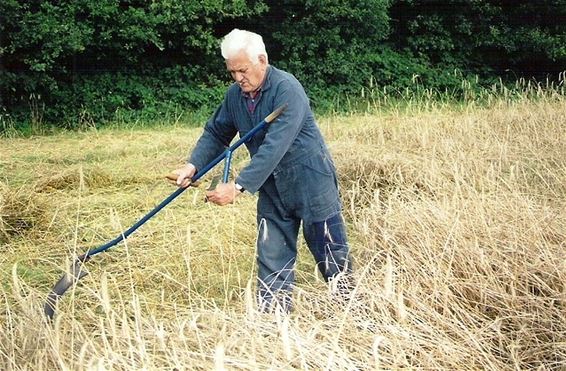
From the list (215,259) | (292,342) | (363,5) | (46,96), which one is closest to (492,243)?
(292,342)

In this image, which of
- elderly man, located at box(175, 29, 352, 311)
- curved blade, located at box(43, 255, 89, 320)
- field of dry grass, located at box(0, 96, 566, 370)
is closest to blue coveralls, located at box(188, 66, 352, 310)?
elderly man, located at box(175, 29, 352, 311)

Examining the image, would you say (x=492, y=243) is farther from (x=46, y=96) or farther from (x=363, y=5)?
(x=363, y=5)

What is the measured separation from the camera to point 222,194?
8.39 feet

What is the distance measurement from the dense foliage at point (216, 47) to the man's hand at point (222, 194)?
24.6 feet

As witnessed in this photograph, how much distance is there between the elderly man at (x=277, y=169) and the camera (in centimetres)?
264

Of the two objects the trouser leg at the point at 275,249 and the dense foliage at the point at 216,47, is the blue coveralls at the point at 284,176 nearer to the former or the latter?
the trouser leg at the point at 275,249

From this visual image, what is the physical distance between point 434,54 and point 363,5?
2575 millimetres

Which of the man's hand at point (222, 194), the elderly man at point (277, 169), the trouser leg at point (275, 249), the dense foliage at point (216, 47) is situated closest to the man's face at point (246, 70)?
the elderly man at point (277, 169)

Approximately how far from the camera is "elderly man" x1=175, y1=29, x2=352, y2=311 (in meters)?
2.64

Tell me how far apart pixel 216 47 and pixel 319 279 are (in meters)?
8.75

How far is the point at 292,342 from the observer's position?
213 centimetres

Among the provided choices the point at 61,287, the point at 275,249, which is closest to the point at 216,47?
the point at 275,249

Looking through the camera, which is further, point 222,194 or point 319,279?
point 319,279

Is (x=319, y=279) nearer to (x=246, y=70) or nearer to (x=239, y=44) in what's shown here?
(x=246, y=70)
